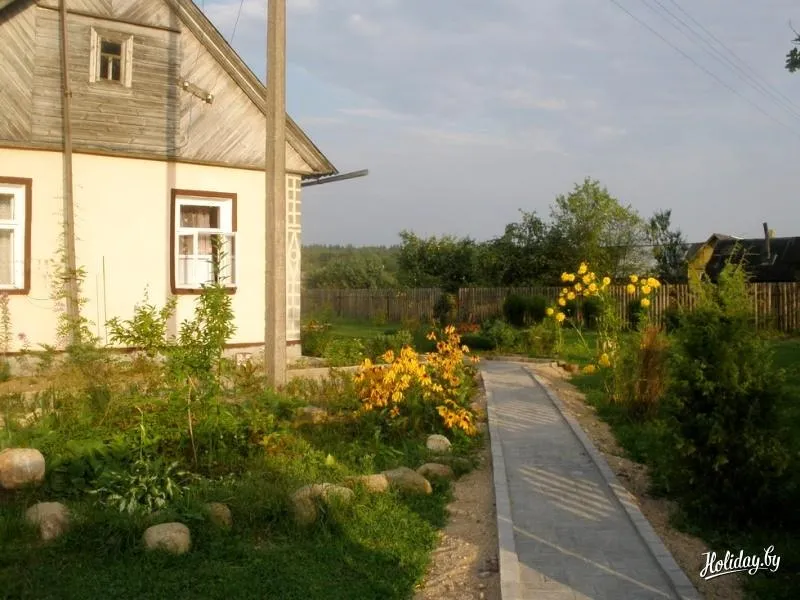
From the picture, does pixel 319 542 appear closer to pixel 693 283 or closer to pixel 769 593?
pixel 769 593

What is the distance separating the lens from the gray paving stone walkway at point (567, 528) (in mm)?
5387

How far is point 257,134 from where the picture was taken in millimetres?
15469

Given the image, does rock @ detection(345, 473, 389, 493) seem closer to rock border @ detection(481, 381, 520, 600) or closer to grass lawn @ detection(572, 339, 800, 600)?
rock border @ detection(481, 381, 520, 600)

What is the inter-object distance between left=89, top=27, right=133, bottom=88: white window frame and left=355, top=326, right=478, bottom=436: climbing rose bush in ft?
24.9

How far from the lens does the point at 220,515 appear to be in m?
6.29

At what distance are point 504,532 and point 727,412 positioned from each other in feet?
6.57

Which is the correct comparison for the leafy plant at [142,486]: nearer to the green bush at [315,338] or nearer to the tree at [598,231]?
the green bush at [315,338]

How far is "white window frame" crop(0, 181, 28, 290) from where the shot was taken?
13.1m

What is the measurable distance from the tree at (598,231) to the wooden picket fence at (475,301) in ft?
13.2

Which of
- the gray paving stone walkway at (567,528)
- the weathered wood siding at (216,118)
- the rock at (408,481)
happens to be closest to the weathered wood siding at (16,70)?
the weathered wood siding at (216,118)

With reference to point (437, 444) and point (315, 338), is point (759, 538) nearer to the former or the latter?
point (437, 444)

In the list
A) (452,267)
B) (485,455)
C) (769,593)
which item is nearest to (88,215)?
(485,455)

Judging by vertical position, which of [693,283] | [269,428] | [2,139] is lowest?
[269,428]

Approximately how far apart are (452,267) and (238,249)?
80.0 feet
